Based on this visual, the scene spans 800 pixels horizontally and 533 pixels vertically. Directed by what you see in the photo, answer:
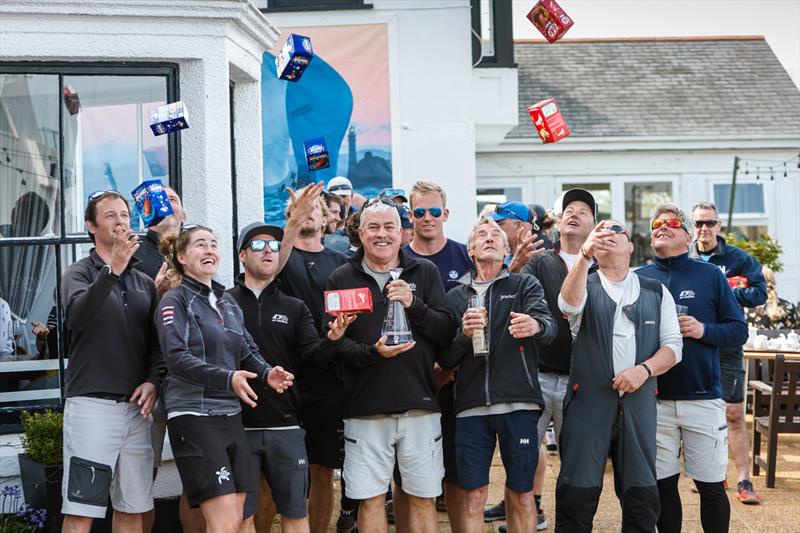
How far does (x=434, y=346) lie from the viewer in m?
5.21

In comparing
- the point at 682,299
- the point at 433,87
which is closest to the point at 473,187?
the point at 433,87

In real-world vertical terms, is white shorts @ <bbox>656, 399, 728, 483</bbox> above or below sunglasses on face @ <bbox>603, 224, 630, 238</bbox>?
below

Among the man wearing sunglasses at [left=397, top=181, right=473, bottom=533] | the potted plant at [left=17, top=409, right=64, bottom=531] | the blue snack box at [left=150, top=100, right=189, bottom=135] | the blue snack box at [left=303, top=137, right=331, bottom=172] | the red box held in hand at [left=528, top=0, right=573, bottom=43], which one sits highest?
the red box held in hand at [left=528, top=0, right=573, bottom=43]

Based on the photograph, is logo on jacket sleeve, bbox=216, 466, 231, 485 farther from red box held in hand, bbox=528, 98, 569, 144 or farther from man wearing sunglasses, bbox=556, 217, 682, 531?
red box held in hand, bbox=528, 98, 569, 144

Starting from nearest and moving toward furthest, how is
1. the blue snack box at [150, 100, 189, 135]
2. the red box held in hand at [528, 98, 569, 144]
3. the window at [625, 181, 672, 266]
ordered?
the blue snack box at [150, 100, 189, 135] → the red box held in hand at [528, 98, 569, 144] → the window at [625, 181, 672, 266]

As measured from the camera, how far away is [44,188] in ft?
18.5

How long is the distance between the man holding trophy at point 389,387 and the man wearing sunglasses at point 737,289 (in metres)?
2.70

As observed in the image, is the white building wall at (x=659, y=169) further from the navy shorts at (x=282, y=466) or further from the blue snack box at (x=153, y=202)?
the navy shorts at (x=282, y=466)

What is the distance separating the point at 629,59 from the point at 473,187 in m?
10.7

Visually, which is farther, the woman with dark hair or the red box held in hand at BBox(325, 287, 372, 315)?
the red box held in hand at BBox(325, 287, 372, 315)

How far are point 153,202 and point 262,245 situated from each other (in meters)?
0.65

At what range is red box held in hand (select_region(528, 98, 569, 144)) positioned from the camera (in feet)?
23.4

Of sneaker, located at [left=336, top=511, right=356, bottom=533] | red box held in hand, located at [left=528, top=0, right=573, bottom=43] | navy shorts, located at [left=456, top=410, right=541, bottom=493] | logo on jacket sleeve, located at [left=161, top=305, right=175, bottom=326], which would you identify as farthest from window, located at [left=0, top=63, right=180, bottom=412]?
red box held in hand, located at [left=528, top=0, right=573, bottom=43]

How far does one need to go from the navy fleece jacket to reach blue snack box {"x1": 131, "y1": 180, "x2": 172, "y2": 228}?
2819 mm
